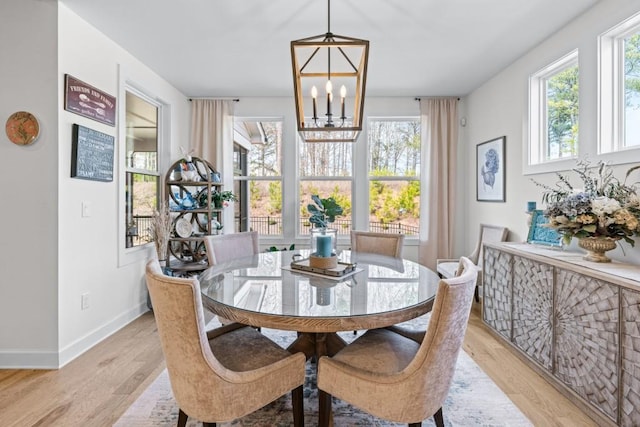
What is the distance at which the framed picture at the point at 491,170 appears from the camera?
11.6 feet

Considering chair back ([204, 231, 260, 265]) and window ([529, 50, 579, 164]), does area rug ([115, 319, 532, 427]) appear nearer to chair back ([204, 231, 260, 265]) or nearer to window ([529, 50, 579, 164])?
chair back ([204, 231, 260, 265])

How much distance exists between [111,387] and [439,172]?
13.2 ft

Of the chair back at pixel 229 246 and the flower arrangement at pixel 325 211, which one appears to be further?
the chair back at pixel 229 246

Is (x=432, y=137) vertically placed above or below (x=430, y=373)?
above

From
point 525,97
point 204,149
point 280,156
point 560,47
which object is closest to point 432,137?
point 525,97

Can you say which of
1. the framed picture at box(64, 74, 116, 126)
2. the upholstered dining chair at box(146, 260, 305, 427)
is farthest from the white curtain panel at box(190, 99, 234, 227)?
the upholstered dining chair at box(146, 260, 305, 427)

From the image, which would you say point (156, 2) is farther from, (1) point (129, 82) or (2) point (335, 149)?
(2) point (335, 149)

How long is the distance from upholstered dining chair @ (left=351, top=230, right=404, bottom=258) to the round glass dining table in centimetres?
49

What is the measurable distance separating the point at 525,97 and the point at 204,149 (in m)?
3.74

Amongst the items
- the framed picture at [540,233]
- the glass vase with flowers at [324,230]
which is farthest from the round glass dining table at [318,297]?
the framed picture at [540,233]

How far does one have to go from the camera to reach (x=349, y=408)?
6.09ft

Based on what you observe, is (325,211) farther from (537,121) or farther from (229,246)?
(537,121)

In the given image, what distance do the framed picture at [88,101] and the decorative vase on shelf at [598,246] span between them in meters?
3.68

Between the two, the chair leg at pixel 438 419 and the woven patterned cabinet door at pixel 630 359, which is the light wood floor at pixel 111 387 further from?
the chair leg at pixel 438 419
